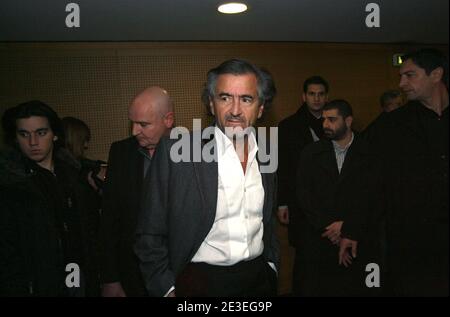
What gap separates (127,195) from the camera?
1279mm

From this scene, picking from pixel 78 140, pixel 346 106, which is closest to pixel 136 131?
pixel 78 140

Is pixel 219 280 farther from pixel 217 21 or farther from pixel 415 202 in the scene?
pixel 217 21

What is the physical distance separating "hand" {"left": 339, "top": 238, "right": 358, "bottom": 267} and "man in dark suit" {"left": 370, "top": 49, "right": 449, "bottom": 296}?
0.38 ft

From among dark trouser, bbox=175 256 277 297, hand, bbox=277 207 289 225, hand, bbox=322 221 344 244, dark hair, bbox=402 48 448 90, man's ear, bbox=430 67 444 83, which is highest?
dark hair, bbox=402 48 448 90

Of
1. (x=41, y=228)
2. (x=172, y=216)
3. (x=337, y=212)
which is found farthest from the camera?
(x=337, y=212)

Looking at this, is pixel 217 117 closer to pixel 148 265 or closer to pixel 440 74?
pixel 148 265

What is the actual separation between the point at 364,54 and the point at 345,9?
7.2 inches

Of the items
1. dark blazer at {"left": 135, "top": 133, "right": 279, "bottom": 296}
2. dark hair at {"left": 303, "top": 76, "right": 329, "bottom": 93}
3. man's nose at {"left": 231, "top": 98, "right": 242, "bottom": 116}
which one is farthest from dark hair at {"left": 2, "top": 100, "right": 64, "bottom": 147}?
Answer: dark hair at {"left": 303, "top": 76, "right": 329, "bottom": 93}

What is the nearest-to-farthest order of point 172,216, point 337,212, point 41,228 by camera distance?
point 172,216, point 41,228, point 337,212

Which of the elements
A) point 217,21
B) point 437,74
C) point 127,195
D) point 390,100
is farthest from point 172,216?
point 437,74

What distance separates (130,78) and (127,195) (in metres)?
0.43

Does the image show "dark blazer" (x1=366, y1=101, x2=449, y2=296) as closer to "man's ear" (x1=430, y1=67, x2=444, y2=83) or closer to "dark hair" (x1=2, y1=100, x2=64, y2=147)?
"man's ear" (x1=430, y1=67, x2=444, y2=83)

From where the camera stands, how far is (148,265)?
3.70 feet

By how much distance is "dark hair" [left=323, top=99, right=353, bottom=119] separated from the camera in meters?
1.36
